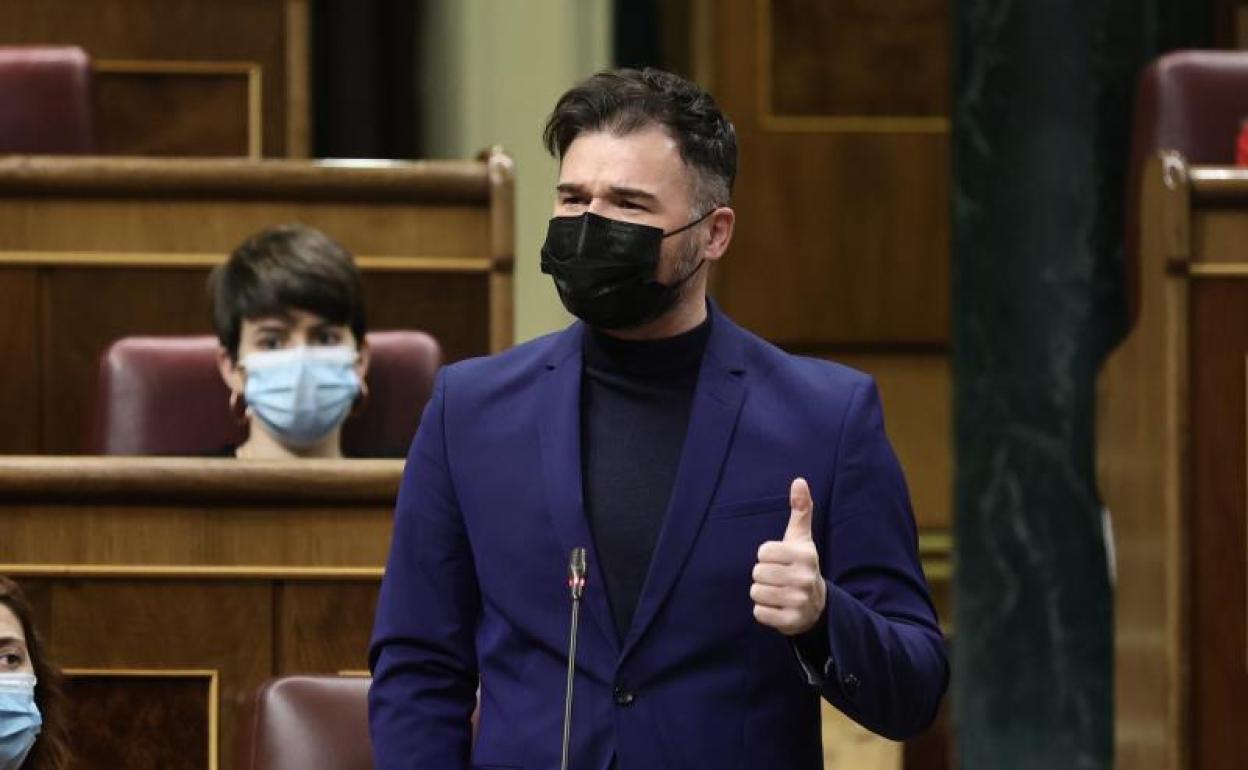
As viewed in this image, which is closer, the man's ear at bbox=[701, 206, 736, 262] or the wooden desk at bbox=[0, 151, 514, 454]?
the man's ear at bbox=[701, 206, 736, 262]

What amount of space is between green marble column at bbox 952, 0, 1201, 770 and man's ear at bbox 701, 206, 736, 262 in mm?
1223

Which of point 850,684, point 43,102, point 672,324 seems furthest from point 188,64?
point 850,684

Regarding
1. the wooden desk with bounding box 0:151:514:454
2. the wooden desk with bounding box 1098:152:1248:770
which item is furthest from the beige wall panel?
the wooden desk with bounding box 1098:152:1248:770

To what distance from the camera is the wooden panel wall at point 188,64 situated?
2.11 m

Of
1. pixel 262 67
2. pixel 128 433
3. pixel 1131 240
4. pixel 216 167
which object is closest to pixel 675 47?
pixel 262 67

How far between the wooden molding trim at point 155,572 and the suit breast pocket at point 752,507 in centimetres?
44

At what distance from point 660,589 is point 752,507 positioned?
0.05 m

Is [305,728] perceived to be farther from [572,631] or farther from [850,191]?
[850,191]

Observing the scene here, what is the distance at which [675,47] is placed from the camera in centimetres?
253

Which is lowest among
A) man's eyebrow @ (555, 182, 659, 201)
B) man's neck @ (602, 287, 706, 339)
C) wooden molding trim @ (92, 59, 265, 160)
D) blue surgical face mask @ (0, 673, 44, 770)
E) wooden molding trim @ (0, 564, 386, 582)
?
blue surgical face mask @ (0, 673, 44, 770)

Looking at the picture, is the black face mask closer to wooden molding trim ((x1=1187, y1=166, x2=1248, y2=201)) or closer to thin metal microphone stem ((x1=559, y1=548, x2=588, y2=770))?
thin metal microphone stem ((x1=559, y1=548, x2=588, y2=770))

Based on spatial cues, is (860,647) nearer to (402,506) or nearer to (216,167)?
(402,506)

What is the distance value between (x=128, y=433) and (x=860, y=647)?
88 centimetres

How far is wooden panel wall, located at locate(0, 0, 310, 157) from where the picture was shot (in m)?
2.11
